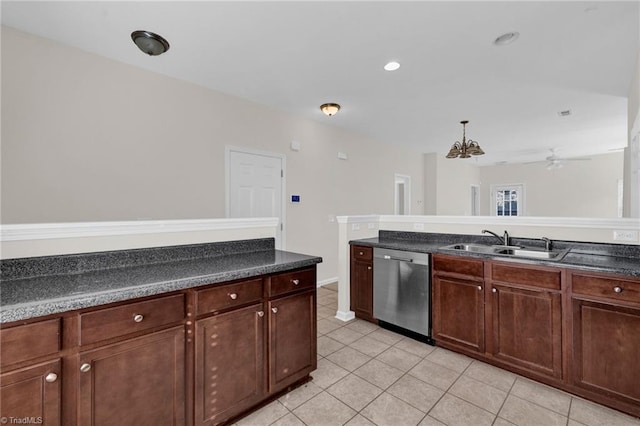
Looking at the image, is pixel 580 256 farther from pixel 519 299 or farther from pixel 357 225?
pixel 357 225

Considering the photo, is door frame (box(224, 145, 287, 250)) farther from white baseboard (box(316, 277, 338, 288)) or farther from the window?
the window

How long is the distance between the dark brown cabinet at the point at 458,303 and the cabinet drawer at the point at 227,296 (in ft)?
5.54

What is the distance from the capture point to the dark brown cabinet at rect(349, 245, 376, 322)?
3.14 m

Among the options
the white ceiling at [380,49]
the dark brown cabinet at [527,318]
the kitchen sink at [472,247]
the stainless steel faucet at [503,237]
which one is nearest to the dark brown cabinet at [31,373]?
the white ceiling at [380,49]

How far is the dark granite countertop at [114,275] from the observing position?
116 cm

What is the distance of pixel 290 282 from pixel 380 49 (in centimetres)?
225

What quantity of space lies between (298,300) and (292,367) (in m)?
0.46

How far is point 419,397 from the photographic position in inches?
78.2

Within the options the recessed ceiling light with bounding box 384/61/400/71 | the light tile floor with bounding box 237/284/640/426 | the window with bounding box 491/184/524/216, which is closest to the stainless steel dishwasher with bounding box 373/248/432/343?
the light tile floor with bounding box 237/284/640/426

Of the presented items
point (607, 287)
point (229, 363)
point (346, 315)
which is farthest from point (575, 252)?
point (229, 363)

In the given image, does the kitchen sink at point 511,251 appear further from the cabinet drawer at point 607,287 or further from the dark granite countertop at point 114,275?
the dark granite countertop at point 114,275

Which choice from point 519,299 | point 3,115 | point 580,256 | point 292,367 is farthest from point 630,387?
point 3,115

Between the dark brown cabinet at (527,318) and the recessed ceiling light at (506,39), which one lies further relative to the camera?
the recessed ceiling light at (506,39)

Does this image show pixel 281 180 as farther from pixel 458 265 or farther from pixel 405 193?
pixel 405 193
